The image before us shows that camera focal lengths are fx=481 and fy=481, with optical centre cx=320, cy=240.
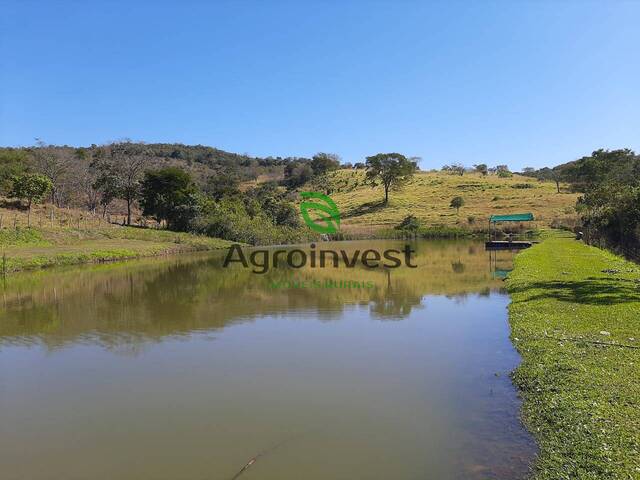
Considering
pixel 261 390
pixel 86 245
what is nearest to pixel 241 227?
pixel 86 245

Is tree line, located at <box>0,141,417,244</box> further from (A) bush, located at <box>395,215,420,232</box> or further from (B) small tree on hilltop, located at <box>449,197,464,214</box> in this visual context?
(B) small tree on hilltop, located at <box>449,197,464,214</box>

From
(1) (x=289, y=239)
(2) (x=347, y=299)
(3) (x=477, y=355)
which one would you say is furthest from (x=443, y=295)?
(1) (x=289, y=239)

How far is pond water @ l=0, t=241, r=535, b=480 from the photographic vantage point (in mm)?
6211

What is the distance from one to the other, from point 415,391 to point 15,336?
1146 cm

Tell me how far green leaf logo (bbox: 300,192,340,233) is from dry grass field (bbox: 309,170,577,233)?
207 centimetres

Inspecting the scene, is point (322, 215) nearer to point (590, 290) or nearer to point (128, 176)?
point (128, 176)

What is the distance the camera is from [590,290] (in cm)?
1534

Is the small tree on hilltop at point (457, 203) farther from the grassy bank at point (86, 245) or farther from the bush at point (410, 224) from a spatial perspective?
the grassy bank at point (86, 245)

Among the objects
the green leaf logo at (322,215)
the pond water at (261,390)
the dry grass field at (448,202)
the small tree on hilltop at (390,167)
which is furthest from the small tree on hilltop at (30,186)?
the small tree on hilltop at (390,167)

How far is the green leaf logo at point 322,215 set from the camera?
71569 millimetres

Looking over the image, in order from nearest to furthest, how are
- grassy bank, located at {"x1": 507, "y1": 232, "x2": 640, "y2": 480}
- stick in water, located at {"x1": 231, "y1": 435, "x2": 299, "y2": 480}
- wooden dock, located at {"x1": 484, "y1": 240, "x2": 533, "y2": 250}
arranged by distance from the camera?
grassy bank, located at {"x1": 507, "y1": 232, "x2": 640, "y2": 480}, stick in water, located at {"x1": 231, "y1": 435, "x2": 299, "y2": 480}, wooden dock, located at {"x1": 484, "y1": 240, "x2": 533, "y2": 250}

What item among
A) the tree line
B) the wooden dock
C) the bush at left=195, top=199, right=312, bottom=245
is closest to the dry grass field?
the bush at left=195, top=199, right=312, bottom=245

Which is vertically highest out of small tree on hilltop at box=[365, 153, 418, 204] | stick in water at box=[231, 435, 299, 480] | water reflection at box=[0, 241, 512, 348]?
small tree on hilltop at box=[365, 153, 418, 204]

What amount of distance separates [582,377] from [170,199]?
54359mm
